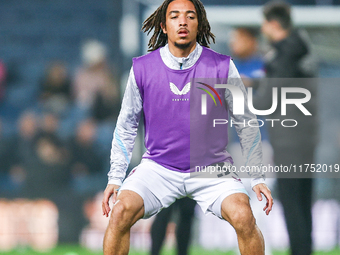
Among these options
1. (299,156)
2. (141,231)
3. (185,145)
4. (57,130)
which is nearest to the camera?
(185,145)

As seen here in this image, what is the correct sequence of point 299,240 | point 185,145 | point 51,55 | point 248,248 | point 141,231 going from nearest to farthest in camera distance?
point 248,248 → point 185,145 → point 299,240 → point 141,231 → point 51,55

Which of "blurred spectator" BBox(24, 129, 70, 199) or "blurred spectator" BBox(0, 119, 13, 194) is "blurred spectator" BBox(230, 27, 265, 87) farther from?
"blurred spectator" BBox(0, 119, 13, 194)

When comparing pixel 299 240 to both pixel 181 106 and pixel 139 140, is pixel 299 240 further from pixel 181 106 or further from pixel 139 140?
pixel 139 140

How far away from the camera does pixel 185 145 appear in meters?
2.88

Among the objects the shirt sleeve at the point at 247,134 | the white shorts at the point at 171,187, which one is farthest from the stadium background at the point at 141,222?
the shirt sleeve at the point at 247,134

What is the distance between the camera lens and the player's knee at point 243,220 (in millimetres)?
2496

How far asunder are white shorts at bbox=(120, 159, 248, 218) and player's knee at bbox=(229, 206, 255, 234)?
153 mm

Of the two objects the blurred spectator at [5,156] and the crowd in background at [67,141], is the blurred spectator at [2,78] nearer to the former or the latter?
the crowd in background at [67,141]

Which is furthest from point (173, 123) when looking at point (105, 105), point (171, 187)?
point (105, 105)

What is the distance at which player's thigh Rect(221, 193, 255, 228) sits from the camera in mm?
2501

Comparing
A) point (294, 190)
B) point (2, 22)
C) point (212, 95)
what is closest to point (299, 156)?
point (294, 190)

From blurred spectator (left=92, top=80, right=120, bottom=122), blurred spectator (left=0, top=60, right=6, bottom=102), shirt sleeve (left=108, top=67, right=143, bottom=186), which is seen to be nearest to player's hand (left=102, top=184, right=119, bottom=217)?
shirt sleeve (left=108, top=67, right=143, bottom=186)

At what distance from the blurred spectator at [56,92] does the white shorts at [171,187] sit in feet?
13.4

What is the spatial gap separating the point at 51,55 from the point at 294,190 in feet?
18.8
